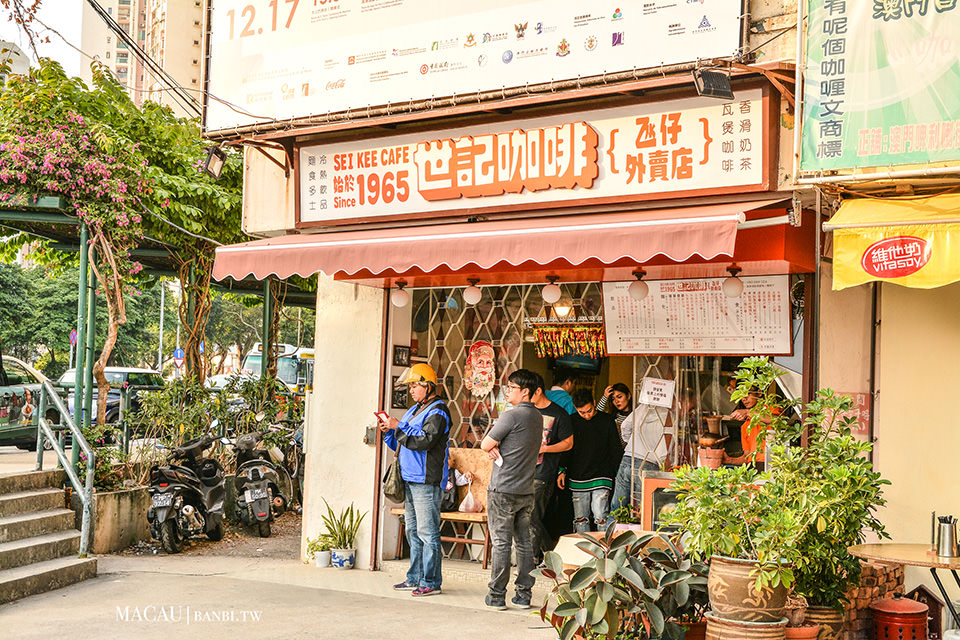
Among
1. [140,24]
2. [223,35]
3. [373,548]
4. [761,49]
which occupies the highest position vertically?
[140,24]

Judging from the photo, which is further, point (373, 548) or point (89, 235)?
point (89, 235)

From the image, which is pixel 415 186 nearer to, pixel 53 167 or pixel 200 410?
pixel 53 167

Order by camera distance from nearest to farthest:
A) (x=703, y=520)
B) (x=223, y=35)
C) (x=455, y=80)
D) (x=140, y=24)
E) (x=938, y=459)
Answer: (x=703, y=520) → (x=938, y=459) → (x=455, y=80) → (x=223, y=35) → (x=140, y=24)

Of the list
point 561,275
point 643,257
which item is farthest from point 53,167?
point 643,257

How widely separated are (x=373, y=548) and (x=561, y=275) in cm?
324

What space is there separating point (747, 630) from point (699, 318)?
3.65 meters

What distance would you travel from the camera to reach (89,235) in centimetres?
1048

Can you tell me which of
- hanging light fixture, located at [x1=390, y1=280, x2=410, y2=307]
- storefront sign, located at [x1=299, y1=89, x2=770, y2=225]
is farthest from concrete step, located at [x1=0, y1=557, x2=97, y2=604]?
storefront sign, located at [x1=299, y1=89, x2=770, y2=225]

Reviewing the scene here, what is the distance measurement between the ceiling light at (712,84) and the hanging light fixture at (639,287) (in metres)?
1.76

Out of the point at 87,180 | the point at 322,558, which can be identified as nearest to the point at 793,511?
the point at 322,558

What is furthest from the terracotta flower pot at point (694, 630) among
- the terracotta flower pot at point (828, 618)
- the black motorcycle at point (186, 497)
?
the black motorcycle at point (186, 497)

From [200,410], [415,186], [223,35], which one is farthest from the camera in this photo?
[200,410]

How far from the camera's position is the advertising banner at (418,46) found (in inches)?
290

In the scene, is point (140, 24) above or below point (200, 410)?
above
